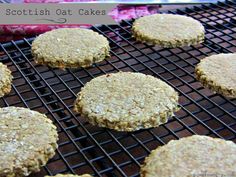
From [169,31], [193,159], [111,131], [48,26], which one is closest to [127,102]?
[111,131]

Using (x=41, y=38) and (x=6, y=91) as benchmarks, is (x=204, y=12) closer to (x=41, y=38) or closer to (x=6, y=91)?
(x=41, y=38)

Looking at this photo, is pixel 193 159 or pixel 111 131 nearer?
pixel 193 159

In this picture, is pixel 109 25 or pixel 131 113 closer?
pixel 131 113

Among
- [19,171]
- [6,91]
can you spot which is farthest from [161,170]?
[6,91]

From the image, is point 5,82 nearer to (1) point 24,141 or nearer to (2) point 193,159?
(1) point 24,141

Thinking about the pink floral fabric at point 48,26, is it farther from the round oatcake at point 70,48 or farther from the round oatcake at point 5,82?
A: the round oatcake at point 5,82

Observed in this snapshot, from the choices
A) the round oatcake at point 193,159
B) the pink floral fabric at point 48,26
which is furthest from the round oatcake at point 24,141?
the pink floral fabric at point 48,26
